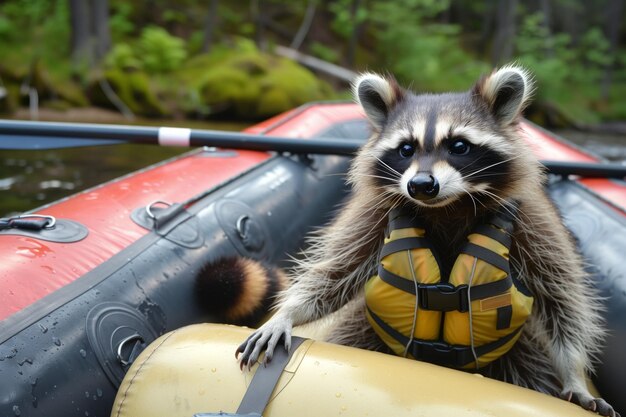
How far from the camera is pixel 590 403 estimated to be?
5.91 ft

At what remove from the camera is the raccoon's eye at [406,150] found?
6.03 ft

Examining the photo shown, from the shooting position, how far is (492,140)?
1839 millimetres

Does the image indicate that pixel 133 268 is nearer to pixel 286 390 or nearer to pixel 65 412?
pixel 65 412

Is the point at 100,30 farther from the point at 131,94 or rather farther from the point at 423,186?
the point at 423,186

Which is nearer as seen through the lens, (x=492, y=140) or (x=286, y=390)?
(x=286, y=390)

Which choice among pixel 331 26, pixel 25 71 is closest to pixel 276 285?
pixel 25 71

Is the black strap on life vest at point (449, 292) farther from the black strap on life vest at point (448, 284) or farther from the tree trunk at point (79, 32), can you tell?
the tree trunk at point (79, 32)

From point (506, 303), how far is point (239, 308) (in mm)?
1045

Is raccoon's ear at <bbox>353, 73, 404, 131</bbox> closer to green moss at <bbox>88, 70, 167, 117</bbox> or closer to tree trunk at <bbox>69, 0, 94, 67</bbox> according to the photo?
green moss at <bbox>88, 70, 167, 117</bbox>

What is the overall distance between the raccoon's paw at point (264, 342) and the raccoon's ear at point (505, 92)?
0.95m

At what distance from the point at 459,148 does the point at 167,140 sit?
2068mm

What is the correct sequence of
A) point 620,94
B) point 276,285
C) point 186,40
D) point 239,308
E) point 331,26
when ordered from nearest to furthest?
point 239,308, point 276,285, point 186,40, point 331,26, point 620,94

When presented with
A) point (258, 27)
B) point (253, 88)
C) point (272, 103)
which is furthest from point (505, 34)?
point (253, 88)

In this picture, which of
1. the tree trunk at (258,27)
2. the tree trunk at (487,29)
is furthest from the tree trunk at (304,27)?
the tree trunk at (487,29)
